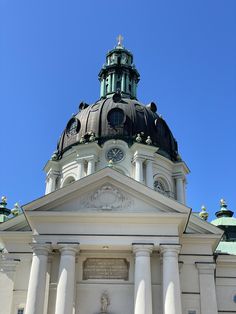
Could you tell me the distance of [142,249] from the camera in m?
19.1

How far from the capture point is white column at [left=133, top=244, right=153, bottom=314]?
1806cm

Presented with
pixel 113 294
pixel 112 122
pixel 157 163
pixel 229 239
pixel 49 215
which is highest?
pixel 112 122

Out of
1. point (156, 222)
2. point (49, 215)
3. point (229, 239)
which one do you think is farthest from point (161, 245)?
point (229, 239)

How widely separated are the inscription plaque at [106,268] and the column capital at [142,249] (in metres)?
1.29

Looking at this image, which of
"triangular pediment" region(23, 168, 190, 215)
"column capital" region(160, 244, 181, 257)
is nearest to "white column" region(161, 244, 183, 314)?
"column capital" region(160, 244, 181, 257)

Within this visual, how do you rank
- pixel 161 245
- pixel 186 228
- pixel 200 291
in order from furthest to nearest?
pixel 186 228 → pixel 200 291 → pixel 161 245

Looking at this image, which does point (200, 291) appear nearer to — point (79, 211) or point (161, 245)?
point (161, 245)

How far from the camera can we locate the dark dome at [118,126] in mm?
30844

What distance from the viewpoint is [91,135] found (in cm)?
3070

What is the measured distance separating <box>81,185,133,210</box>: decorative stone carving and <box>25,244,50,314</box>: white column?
2609 millimetres

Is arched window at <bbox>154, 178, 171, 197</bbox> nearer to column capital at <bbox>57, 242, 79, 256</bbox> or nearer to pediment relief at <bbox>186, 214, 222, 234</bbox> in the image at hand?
pediment relief at <bbox>186, 214, 222, 234</bbox>

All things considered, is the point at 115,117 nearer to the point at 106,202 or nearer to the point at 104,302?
the point at 106,202

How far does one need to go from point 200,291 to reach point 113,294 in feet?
13.2

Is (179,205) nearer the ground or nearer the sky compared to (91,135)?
nearer the ground
